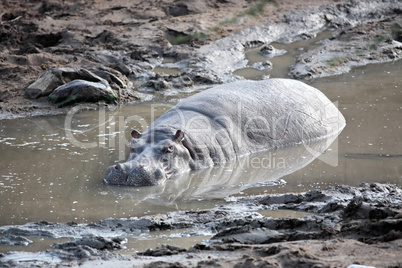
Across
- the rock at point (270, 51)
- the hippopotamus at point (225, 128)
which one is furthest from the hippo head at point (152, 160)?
the rock at point (270, 51)

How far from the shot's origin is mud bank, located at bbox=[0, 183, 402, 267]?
168 inches

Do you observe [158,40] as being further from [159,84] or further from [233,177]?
[233,177]

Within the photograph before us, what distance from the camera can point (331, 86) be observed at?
37.1ft

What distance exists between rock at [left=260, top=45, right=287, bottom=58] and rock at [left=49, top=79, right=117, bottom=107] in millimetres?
4407

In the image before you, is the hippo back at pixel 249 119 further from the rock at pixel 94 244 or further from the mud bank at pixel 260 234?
the rock at pixel 94 244

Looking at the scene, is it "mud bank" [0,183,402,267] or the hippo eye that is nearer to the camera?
"mud bank" [0,183,402,267]

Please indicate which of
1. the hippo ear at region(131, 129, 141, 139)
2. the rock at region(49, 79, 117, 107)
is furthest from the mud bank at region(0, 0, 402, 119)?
the hippo ear at region(131, 129, 141, 139)

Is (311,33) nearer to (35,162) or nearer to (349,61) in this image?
(349,61)

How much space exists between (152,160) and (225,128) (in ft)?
4.20

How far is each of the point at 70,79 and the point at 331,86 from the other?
4548 millimetres

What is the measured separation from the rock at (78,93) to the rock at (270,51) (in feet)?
14.5

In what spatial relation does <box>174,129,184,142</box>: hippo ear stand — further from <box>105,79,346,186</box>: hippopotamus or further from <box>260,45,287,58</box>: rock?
<box>260,45,287,58</box>: rock

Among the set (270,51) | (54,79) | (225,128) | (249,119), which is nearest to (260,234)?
(225,128)

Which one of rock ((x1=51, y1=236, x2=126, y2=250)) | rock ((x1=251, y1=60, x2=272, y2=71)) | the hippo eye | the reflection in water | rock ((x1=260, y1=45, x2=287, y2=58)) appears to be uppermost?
rock ((x1=260, y1=45, x2=287, y2=58))
